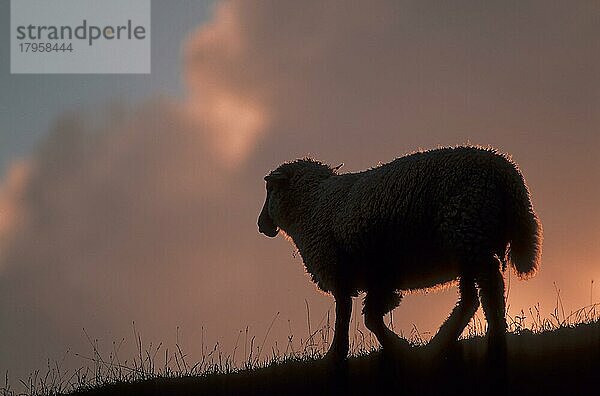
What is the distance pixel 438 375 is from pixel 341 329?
1845 mm

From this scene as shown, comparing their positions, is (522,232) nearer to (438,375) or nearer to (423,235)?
(423,235)

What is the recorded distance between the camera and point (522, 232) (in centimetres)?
815

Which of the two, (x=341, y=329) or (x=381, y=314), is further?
(x=381, y=314)

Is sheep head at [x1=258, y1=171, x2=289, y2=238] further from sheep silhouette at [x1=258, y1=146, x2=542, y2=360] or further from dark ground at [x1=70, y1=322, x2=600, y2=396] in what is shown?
dark ground at [x1=70, y1=322, x2=600, y2=396]

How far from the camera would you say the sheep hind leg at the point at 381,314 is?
984cm

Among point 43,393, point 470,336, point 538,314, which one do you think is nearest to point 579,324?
point 538,314

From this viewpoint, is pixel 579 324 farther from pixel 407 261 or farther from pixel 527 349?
pixel 407 261

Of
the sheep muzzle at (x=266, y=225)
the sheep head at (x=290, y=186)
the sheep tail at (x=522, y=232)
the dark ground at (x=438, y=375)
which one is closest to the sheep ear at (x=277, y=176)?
the sheep head at (x=290, y=186)

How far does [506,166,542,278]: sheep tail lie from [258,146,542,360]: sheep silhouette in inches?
0.4

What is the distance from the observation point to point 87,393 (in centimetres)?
939

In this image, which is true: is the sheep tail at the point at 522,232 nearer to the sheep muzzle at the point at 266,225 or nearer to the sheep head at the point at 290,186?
the sheep head at the point at 290,186

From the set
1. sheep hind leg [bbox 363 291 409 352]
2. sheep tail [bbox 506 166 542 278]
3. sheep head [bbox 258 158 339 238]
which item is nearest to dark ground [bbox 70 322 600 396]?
sheep hind leg [bbox 363 291 409 352]

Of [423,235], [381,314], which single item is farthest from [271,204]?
[423,235]

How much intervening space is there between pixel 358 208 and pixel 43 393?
4841 mm
